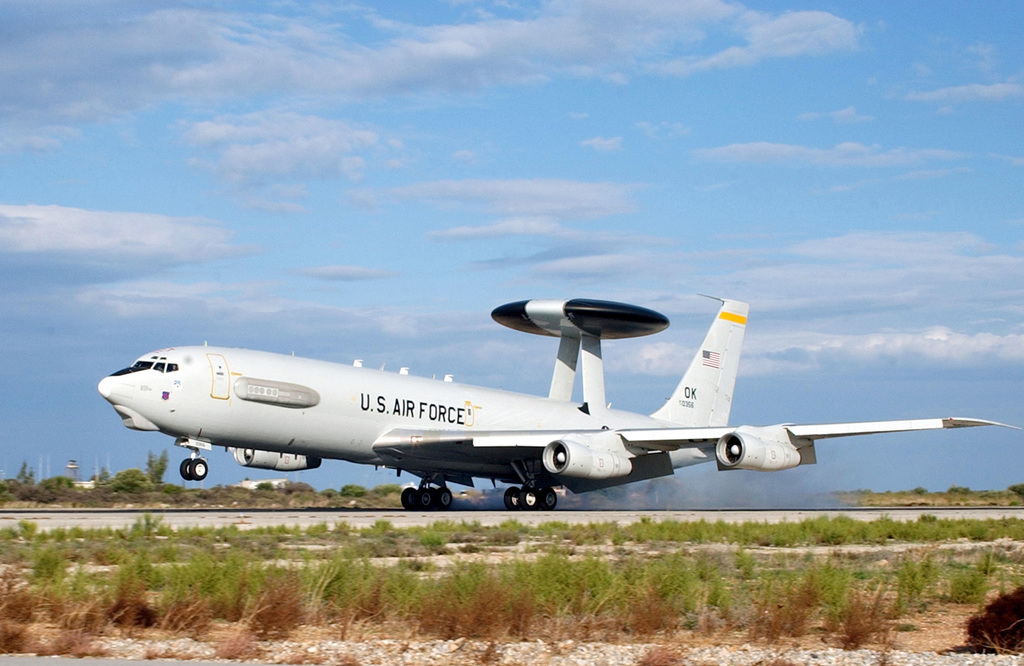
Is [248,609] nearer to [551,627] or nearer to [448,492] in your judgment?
[551,627]

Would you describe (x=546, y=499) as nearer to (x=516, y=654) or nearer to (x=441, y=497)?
(x=441, y=497)

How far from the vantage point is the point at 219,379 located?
31562 millimetres

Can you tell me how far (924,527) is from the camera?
1081 inches

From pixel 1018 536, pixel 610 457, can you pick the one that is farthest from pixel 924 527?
pixel 610 457

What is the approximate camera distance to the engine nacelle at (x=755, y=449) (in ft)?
115

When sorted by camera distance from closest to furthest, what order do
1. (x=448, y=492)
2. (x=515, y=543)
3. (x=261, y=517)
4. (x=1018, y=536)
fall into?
(x=515, y=543) < (x=1018, y=536) < (x=261, y=517) < (x=448, y=492)

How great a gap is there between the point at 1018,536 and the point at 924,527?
7.71 feet

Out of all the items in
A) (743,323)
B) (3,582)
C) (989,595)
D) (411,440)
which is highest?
(743,323)

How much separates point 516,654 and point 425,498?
2965 cm

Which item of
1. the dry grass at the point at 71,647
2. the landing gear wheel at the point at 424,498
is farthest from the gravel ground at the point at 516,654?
the landing gear wheel at the point at 424,498

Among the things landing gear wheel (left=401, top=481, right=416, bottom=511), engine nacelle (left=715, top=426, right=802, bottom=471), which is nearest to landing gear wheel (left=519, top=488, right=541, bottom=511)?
landing gear wheel (left=401, top=481, right=416, bottom=511)

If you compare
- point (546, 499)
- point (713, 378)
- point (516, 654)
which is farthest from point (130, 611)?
point (713, 378)

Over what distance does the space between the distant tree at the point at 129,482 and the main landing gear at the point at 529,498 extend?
20.7 metres

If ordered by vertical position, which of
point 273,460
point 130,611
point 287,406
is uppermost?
point 287,406
